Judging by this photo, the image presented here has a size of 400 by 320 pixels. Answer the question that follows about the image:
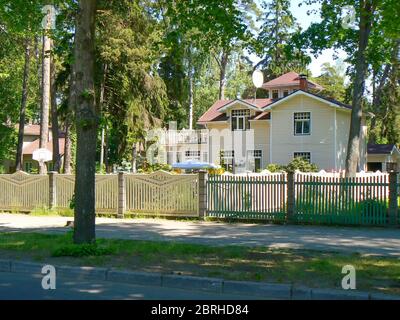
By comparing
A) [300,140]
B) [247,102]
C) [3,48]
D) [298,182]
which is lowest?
→ [298,182]

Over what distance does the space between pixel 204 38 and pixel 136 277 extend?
7.75m

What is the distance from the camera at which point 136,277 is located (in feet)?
29.5

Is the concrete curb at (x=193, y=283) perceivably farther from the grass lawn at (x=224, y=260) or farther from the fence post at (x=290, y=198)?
the fence post at (x=290, y=198)

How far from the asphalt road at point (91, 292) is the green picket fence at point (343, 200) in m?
8.47

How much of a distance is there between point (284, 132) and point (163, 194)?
2242 centimetres

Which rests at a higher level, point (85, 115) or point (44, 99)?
point (44, 99)

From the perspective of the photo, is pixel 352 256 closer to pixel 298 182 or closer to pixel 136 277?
pixel 136 277

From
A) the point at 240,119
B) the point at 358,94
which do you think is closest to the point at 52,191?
the point at 358,94

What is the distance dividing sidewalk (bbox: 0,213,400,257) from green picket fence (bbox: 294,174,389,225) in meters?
0.46

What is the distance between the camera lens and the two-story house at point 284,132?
3809cm

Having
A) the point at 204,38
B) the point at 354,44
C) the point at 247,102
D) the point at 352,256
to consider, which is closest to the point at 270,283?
the point at 352,256

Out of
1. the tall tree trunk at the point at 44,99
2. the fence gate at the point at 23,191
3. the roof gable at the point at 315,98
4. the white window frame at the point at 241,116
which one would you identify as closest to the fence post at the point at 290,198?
the fence gate at the point at 23,191

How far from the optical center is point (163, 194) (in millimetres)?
18266

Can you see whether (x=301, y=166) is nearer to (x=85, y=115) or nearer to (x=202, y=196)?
(x=202, y=196)
